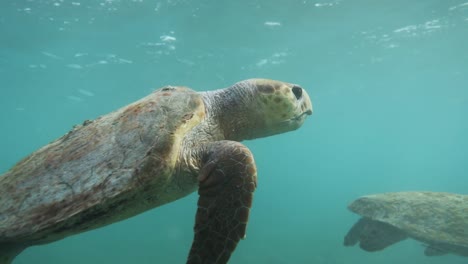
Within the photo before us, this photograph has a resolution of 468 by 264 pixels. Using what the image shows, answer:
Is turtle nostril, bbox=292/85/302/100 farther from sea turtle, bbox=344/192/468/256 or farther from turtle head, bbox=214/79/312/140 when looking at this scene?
sea turtle, bbox=344/192/468/256

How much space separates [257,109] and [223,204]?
1.50m

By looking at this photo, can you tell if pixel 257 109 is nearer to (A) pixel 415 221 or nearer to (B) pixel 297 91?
(B) pixel 297 91

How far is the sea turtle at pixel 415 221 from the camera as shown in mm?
5984

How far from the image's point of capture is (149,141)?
2.34 meters

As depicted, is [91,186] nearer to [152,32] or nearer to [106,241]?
[152,32]

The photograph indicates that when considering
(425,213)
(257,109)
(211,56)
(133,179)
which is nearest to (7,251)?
(133,179)

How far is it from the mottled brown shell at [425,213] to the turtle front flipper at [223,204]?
223 inches

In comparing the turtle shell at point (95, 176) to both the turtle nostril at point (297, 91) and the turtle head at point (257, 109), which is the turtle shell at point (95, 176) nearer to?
the turtle head at point (257, 109)

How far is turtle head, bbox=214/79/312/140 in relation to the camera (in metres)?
3.29

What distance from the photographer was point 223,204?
83.2 inches

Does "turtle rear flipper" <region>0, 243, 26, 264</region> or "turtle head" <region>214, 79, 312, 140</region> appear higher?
"turtle head" <region>214, 79, 312, 140</region>

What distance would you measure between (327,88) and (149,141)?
33754 mm

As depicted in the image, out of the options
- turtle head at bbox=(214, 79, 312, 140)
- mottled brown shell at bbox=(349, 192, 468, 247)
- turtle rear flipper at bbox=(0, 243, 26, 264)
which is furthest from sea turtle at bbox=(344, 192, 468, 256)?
turtle rear flipper at bbox=(0, 243, 26, 264)

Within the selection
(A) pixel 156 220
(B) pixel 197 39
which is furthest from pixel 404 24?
(A) pixel 156 220
